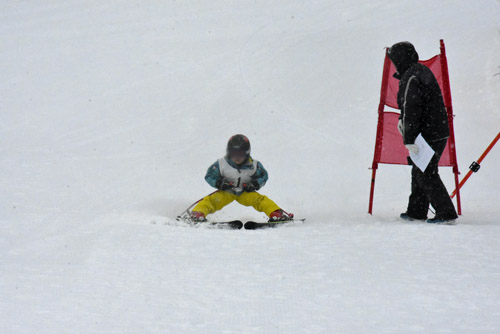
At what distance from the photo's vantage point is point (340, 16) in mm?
18031

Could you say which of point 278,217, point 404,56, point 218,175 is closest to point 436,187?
point 404,56

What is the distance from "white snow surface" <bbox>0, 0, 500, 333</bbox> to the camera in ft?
10.7

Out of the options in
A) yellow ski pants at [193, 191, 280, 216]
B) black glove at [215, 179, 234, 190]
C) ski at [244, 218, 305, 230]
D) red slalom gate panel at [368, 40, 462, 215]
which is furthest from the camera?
red slalom gate panel at [368, 40, 462, 215]

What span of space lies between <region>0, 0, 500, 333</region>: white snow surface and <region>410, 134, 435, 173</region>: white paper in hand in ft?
2.02

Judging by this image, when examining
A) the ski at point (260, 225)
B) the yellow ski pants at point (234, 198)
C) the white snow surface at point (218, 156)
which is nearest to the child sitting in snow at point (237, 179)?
the yellow ski pants at point (234, 198)

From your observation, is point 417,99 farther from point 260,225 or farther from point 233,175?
point 233,175

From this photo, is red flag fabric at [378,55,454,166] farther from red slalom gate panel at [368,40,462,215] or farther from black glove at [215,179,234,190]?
black glove at [215,179,234,190]

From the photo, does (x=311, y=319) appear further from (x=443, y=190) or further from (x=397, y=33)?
(x=397, y=33)

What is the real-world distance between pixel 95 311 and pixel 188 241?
5.20ft

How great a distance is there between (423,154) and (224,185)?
2.15 m

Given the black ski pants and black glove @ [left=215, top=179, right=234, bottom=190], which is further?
black glove @ [left=215, top=179, right=234, bottom=190]

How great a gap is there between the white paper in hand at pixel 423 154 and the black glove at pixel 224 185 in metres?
2.02

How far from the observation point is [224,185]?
605 centimetres

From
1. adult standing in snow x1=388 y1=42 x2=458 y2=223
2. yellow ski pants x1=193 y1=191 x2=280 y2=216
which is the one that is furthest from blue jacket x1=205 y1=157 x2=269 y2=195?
adult standing in snow x1=388 y1=42 x2=458 y2=223
